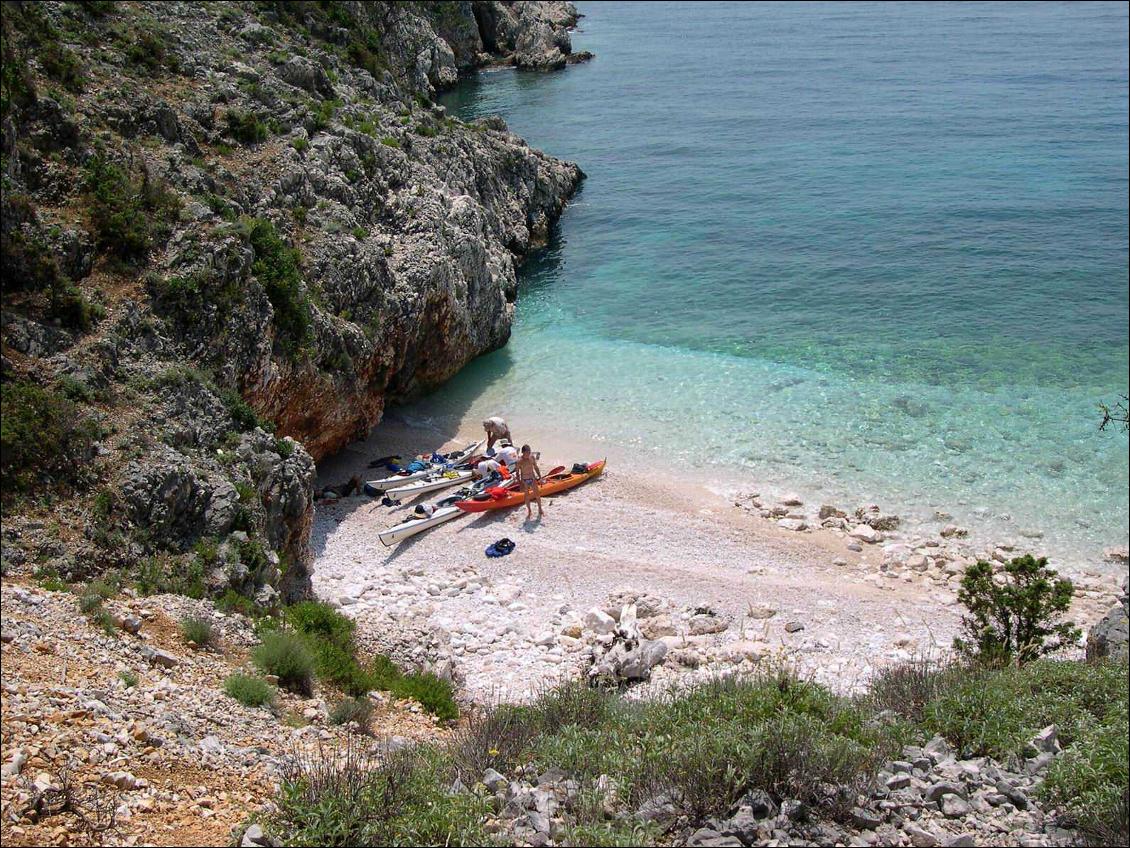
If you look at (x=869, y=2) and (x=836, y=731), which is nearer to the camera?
(x=836, y=731)

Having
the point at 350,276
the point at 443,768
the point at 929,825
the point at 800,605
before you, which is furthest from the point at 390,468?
the point at 929,825

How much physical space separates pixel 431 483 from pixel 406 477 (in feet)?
2.26

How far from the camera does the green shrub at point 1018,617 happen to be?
14281 mm

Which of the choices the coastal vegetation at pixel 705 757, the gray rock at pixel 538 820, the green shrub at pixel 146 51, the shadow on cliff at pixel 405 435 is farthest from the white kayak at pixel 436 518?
the green shrub at pixel 146 51

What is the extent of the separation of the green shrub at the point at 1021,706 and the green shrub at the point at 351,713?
6848 mm

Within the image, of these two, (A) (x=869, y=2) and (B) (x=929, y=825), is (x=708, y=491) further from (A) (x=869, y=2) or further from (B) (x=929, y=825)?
(A) (x=869, y=2)

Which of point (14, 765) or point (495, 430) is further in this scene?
point (495, 430)

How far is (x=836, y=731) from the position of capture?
32.2ft

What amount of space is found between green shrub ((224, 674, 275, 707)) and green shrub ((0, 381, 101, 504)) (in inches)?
171

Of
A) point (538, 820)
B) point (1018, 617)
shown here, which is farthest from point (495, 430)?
point (538, 820)

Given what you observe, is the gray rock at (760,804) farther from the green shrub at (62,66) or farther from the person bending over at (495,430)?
the green shrub at (62,66)

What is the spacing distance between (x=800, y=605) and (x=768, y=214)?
3047cm

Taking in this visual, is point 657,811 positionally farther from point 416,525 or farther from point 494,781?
point 416,525

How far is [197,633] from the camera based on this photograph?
37.2 ft
